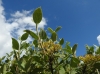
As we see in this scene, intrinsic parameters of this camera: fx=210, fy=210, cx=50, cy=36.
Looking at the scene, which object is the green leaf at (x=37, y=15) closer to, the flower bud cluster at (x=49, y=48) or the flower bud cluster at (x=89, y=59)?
the flower bud cluster at (x=49, y=48)

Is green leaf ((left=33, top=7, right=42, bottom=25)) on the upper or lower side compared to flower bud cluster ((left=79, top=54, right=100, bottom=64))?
upper

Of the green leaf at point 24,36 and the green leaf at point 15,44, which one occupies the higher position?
the green leaf at point 24,36

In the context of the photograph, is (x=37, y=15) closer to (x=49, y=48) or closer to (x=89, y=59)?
(x=49, y=48)

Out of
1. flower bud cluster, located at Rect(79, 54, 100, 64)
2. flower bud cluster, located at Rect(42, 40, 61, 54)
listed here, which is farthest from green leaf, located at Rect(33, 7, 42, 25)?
flower bud cluster, located at Rect(79, 54, 100, 64)

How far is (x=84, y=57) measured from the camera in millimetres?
1627

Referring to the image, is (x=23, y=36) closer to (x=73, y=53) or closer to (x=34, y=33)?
(x=34, y=33)

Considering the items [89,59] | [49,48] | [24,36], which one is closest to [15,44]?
[24,36]

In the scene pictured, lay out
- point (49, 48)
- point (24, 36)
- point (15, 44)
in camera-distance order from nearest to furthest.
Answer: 1. point (49, 48)
2. point (15, 44)
3. point (24, 36)

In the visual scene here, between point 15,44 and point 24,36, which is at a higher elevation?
point 24,36

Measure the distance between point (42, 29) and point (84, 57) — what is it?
16.6 inches

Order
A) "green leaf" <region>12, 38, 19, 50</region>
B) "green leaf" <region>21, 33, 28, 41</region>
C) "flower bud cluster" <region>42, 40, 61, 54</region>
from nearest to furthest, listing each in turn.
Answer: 1. "flower bud cluster" <region>42, 40, 61, 54</region>
2. "green leaf" <region>12, 38, 19, 50</region>
3. "green leaf" <region>21, 33, 28, 41</region>

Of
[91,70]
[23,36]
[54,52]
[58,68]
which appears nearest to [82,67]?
[91,70]

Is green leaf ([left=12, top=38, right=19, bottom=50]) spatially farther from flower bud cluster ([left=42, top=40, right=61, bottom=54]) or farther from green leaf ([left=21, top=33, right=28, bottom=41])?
flower bud cluster ([left=42, top=40, right=61, bottom=54])

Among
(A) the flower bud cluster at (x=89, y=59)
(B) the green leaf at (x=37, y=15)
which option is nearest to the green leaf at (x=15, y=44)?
(B) the green leaf at (x=37, y=15)
